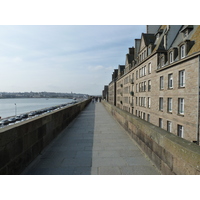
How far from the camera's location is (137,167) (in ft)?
11.9

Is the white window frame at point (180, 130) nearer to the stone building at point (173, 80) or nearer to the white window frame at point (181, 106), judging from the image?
the stone building at point (173, 80)

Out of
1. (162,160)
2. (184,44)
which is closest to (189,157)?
(162,160)

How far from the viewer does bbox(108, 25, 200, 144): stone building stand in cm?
1845

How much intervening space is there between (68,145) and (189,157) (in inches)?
148

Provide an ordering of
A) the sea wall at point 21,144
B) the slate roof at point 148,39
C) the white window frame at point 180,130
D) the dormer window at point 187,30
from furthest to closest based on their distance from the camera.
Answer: the slate roof at point 148,39
the dormer window at point 187,30
the white window frame at point 180,130
the sea wall at point 21,144

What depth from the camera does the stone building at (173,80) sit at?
18.5 meters

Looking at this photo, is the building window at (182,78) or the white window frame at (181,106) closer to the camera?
the white window frame at (181,106)

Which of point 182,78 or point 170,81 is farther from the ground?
point 182,78

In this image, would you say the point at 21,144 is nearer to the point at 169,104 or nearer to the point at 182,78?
the point at 182,78

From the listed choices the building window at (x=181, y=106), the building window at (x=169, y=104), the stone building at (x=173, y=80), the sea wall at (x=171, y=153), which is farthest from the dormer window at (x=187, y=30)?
the sea wall at (x=171, y=153)

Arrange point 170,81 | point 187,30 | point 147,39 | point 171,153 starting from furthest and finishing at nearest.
Result: point 147,39 → point 170,81 → point 187,30 → point 171,153

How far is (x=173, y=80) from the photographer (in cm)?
2203

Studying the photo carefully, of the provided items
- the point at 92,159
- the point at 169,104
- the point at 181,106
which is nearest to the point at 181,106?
the point at 181,106

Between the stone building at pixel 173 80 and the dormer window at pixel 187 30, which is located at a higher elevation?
the dormer window at pixel 187 30
